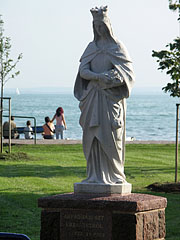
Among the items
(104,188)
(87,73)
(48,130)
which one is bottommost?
(104,188)

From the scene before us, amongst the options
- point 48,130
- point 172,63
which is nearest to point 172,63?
point 172,63

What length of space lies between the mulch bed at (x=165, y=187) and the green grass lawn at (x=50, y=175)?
0.24 m

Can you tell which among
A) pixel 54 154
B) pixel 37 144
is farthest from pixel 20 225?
pixel 37 144

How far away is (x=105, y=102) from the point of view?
11172 mm

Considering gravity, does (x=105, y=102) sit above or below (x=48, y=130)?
above

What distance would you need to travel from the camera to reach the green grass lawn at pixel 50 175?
14820 mm

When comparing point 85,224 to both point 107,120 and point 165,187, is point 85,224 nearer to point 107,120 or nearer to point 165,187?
point 107,120

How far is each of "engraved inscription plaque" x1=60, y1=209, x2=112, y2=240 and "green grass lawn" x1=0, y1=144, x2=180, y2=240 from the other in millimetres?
2678

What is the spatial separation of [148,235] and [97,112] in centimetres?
188

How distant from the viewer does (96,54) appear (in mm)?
11422

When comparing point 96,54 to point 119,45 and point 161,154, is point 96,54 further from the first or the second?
point 161,154

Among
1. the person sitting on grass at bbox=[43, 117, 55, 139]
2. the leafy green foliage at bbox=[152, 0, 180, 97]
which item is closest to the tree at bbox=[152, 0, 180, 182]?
the leafy green foliage at bbox=[152, 0, 180, 97]

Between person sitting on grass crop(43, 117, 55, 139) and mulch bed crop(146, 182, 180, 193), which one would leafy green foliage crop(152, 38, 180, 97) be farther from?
person sitting on grass crop(43, 117, 55, 139)

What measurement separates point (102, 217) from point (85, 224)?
278mm
